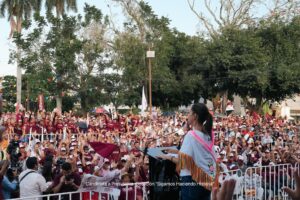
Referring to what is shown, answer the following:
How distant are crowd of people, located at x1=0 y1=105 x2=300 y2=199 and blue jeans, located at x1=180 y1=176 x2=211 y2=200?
93cm

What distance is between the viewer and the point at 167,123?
22.7 meters

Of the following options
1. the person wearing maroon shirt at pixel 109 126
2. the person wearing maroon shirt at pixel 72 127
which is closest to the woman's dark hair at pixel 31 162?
the person wearing maroon shirt at pixel 72 127

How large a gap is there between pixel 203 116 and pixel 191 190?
0.77m

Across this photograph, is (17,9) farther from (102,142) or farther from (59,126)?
(102,142)

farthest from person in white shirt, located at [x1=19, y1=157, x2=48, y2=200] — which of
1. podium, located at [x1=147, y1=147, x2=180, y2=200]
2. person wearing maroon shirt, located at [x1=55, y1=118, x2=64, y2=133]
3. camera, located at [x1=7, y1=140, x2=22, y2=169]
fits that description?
person wearing maroon shirt, located at [x1=55, y1=118, x2=64, y2=133]

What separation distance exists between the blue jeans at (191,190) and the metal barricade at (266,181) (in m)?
3.30

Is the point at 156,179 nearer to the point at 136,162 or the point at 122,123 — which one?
the point at 136,162

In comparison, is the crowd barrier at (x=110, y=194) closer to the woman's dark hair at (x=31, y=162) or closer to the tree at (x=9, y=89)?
the woman's dark hair at (x=31, y=162)

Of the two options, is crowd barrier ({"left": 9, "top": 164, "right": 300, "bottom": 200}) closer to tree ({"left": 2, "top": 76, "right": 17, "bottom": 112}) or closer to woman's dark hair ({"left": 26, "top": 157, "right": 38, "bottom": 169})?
woman's dark hair ({"left": 26, "top": 157, "right": 38, "bottom": 169})

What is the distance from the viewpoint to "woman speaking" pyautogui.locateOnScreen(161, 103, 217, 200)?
509 cm

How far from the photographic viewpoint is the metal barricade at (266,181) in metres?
8.56

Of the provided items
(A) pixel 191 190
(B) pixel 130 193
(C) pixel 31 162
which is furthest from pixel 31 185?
(A) pixel 191 190

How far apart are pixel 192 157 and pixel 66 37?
24388 millimetres

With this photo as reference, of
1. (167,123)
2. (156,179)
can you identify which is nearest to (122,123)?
(167,123)
